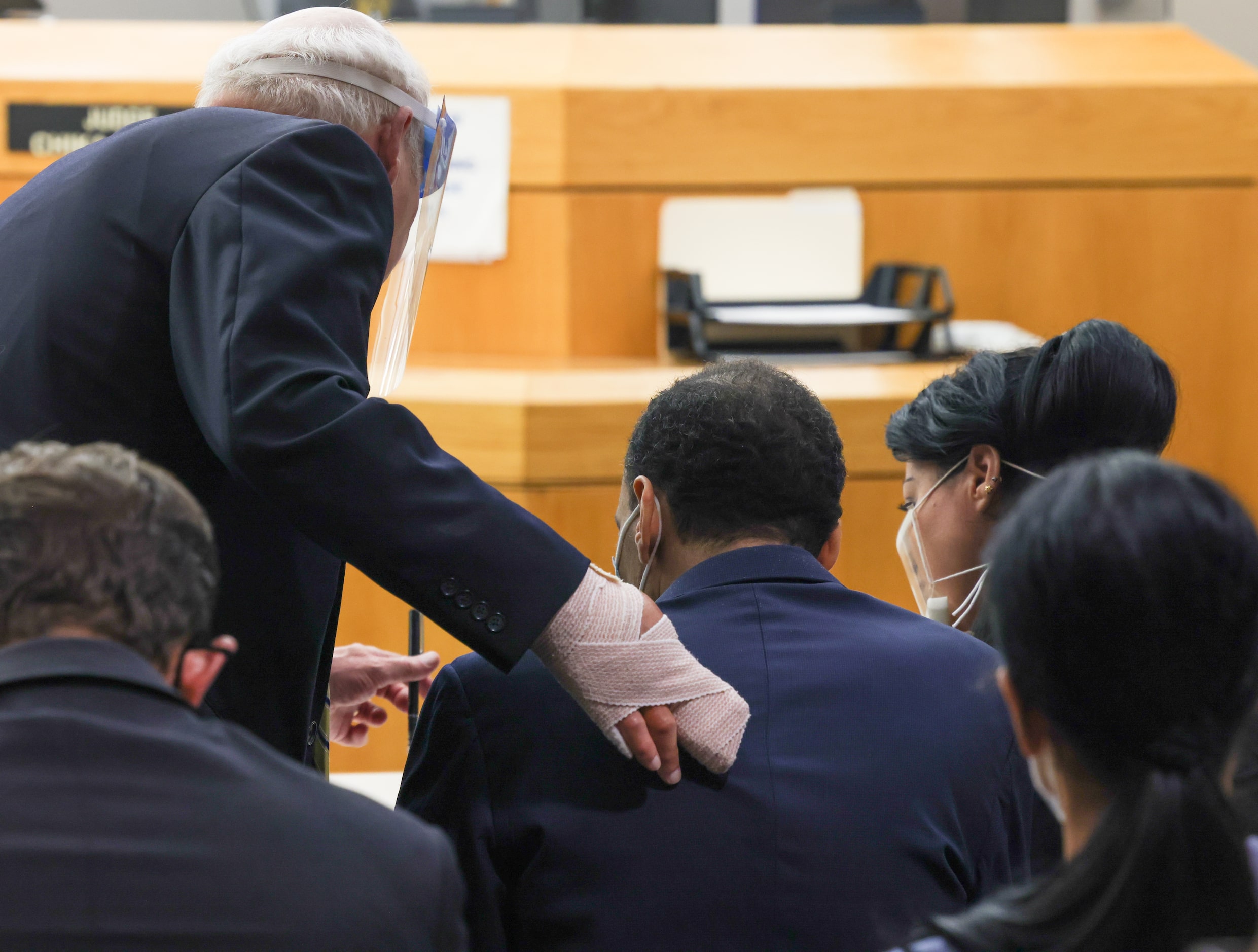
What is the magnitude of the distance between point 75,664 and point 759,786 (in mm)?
549

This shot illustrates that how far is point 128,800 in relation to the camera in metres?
0.71

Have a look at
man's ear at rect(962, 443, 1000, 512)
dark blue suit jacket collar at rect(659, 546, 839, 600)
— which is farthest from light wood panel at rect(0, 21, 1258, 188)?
dark blue suit jacket collar at rect(659, 546, 839, 600)

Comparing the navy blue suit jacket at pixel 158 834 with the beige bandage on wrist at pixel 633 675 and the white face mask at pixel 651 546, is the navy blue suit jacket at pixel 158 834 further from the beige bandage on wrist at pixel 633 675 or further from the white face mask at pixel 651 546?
the white face mask at pixel 651 546

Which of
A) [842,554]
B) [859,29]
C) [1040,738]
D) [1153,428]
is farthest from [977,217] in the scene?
[1040,738]

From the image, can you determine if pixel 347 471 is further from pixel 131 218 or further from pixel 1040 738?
pixel 1040 738

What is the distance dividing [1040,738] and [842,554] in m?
2.07

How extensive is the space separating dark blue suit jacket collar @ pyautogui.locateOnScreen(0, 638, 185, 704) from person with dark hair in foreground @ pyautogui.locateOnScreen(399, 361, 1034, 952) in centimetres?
40

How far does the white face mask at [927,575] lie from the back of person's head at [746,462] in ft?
1.44

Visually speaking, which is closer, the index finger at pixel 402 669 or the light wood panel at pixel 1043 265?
the index finger at pixel 402 669

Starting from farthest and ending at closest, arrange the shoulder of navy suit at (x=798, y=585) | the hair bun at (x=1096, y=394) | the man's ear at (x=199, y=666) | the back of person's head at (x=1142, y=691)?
the hair bun at (x=1096, y=394) → the shoulder of navy suit at (x=798, y=585) → the man's ear at (x=199, y=666) → the back of person's head at (x=1142, y=691)

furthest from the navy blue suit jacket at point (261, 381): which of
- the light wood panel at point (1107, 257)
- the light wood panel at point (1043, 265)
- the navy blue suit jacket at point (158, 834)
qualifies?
the light wood panel at point (1107, 257)

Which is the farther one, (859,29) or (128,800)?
(859,29)

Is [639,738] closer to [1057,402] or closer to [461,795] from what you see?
[461,795]

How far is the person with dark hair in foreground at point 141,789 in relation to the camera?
27.5 inches
